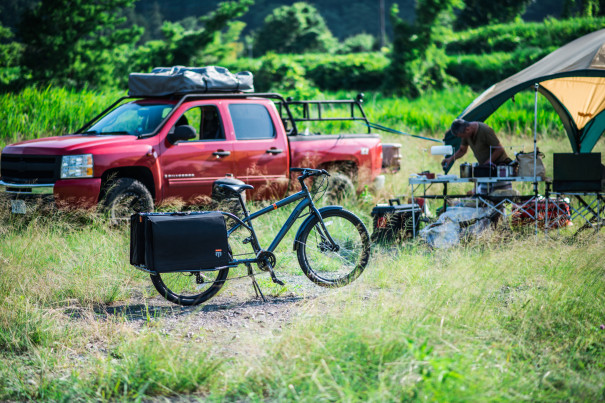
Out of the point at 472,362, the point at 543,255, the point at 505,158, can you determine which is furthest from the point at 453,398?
the point at 505,158

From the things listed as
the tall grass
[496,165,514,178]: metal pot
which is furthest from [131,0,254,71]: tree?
[496,165,514,178]: metal pot

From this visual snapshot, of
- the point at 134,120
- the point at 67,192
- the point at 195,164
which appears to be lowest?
the point at 67,192

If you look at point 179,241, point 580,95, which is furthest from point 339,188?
point 179,241

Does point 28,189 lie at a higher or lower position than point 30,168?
lower

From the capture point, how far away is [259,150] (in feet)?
30.7

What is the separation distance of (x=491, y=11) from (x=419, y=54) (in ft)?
123

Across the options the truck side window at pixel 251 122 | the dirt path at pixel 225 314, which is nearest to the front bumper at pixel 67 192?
the truck side window at pixel 251 122

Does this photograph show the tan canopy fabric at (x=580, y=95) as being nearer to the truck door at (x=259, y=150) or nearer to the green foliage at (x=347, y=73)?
the truck door at (x=259, y=150)

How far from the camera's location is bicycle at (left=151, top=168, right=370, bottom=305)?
6109 mm

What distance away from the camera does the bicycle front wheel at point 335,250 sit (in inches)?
249

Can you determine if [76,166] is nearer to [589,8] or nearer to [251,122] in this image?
[251,122]

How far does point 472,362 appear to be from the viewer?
391 cm

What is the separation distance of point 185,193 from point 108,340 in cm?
403

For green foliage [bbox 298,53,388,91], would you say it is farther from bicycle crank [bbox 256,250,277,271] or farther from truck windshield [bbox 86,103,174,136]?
bicycle crank [bbox 256,250,277,271]
